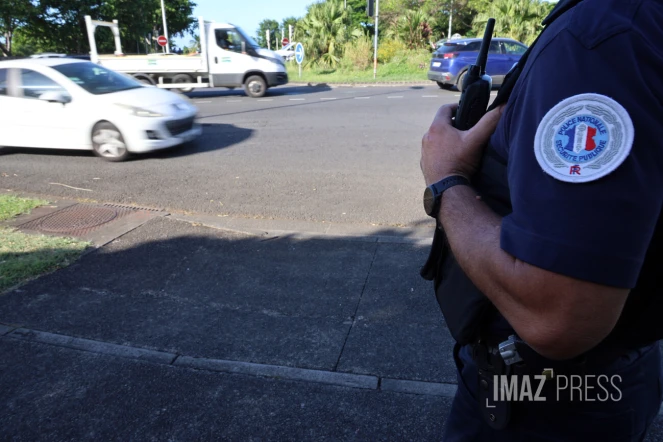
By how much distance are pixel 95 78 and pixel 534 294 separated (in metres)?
9.14

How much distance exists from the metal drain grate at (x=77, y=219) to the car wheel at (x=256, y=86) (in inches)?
457

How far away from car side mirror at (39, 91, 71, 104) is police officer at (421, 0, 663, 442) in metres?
8.27

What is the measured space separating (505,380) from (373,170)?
20.3 ft

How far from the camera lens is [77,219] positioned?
5328 millimetres

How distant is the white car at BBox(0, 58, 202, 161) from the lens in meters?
7.89

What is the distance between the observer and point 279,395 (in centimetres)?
260

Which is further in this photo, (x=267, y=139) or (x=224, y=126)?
(x=224, y=126)

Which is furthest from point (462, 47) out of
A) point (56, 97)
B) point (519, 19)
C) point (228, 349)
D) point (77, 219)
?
point (228, 349)

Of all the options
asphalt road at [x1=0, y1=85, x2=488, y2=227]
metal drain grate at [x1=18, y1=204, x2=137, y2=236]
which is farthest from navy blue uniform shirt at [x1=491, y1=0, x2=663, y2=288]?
metal drain grate at [x1=18, y1=204, x2=137, y2=236]

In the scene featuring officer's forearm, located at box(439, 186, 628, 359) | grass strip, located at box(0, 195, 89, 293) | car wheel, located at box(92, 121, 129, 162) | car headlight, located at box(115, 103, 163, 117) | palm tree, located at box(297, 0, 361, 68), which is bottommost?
grass strip, located at box(0, 195, 89, 293)

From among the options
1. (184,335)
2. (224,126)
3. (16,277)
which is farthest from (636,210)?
(224,126)

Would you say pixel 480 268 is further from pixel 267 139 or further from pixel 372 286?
pixel 267 139

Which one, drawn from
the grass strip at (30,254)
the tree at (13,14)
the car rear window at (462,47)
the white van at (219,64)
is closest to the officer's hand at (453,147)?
the grass strip at (30,254)

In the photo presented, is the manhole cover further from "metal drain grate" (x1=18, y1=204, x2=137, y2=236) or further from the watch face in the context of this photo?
the watch face
